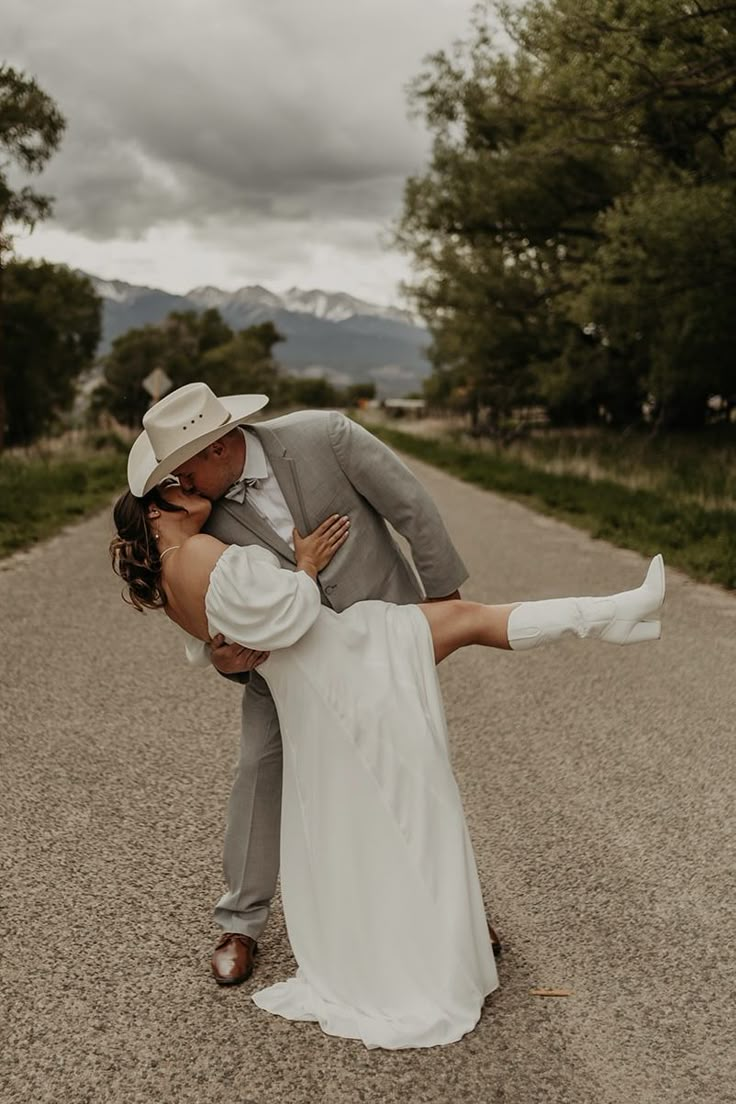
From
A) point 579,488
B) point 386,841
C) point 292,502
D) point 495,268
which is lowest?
point 579,488

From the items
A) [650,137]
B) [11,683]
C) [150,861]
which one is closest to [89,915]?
[150,861]

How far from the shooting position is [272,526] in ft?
11.2

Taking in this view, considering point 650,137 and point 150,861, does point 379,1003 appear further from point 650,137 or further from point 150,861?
point 650,137

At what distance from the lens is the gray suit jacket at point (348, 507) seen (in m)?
3.43

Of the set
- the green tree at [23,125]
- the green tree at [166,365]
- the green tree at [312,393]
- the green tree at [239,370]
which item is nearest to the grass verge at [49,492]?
the green tree at [23,125]

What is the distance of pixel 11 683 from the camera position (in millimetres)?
7074

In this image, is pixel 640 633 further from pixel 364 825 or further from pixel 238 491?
pixel 238 491

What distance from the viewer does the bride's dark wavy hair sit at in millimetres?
3275

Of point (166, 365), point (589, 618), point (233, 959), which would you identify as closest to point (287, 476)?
point (589, 618)

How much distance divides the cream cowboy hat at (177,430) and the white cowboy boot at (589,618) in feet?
3.36

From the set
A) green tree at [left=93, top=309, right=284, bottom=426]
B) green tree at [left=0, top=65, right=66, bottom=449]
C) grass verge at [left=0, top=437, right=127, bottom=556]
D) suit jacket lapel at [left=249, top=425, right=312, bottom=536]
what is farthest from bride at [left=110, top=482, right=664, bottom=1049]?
green tree at [left=93, top=309, right=284, bottom=426]

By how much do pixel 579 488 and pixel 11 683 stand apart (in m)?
13.6

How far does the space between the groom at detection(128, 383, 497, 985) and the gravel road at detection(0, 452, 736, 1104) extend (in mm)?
280

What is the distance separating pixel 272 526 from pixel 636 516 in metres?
11.9
